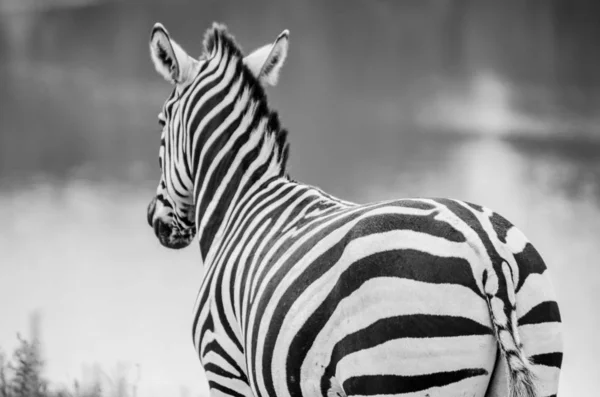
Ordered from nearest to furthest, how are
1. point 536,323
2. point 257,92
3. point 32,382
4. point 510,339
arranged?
point 510,339 → point 536,323 → point 257,92 → point 32,382

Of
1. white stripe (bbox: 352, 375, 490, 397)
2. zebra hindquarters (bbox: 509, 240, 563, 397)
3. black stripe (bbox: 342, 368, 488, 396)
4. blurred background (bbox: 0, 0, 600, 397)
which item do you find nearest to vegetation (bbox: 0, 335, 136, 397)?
blurred background (bbox: 0, 0, 600, 397)

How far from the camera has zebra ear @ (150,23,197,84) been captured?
3.24 metres

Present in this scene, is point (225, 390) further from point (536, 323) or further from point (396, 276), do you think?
point (536, 323)

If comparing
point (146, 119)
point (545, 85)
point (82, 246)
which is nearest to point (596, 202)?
point (545, 85)

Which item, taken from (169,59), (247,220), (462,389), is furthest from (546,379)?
(169,59)

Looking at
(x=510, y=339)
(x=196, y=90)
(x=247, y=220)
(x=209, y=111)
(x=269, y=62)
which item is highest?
(x=269, y=62)

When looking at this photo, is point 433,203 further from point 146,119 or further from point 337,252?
point 146,119

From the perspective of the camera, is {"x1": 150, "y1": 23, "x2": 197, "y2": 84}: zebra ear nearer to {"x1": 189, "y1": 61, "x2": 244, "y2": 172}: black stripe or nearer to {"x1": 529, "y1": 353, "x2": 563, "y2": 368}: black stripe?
{"x1": 189, "y1": 61, "x2": 244, "y2": 172}: black stripe

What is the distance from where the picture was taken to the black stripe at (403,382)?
192 cm

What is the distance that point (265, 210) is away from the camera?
114 inches

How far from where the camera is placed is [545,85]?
24.3 ft

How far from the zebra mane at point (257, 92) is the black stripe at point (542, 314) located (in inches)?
54.4

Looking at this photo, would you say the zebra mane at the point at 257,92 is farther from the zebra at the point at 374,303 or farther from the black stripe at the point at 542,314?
the black stripe at the point at 542,314

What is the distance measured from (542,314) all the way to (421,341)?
384 mm
